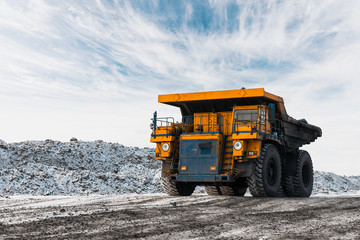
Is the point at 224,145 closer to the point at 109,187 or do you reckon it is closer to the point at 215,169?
the point at 215,169

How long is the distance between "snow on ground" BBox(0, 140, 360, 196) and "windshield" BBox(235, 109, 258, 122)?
30.6ft

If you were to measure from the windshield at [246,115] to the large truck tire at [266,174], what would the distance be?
944 millimetres

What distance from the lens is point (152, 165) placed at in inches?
1294

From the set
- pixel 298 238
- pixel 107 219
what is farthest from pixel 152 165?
pixel 298 238

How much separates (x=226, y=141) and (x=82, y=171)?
12.5 meters

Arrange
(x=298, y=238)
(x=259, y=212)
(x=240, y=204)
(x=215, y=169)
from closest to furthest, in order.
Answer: (x=298, y=238), (x=259, y=212), (x=240, y=204), (x=215, y=169)

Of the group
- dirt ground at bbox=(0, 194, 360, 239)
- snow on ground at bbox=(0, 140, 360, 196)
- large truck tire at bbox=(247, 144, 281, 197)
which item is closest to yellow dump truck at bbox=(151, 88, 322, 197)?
large truck tire at bbox=(247, 144, 281, 197)

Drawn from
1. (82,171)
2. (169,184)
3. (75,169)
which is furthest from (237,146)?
(75,169)

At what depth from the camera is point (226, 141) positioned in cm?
1298

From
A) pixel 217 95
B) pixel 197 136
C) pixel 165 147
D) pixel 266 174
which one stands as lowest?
pixel 266 174

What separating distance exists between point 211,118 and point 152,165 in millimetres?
19665

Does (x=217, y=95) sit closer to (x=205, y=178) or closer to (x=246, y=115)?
(x=246, y=115)

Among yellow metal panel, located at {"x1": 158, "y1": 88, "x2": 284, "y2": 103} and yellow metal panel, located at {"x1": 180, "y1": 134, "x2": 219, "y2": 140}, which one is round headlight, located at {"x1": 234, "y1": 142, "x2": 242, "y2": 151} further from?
yellow metal panel, located at {"x1": 158, "y1": 88, "x2": 284, "y2": 103}

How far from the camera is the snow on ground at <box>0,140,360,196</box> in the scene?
2119cm
